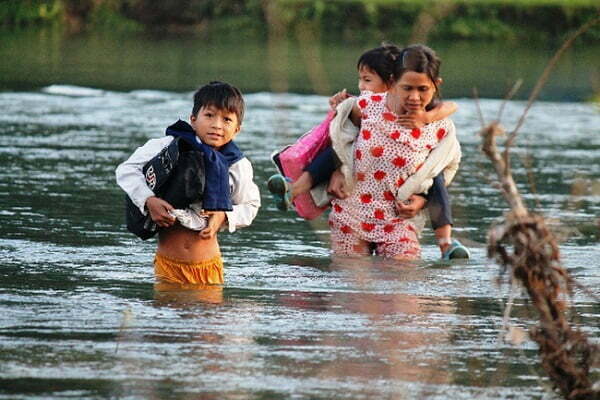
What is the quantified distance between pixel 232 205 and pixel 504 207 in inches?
140

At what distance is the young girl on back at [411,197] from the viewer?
7355mm

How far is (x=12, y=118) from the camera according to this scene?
13.5 m

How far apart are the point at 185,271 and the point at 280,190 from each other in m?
1.00

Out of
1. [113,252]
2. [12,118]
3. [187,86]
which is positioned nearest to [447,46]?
[187,86]

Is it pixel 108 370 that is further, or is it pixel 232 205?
pixel 232 205

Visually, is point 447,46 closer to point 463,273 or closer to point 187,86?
point 187,86

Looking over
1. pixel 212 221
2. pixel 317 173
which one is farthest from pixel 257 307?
pixel 317 173

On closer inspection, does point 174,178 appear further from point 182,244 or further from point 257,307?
point 257,307

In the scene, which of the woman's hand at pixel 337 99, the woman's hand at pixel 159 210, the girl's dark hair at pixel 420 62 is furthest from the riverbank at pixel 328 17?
the woman's hand at pixel 159 210

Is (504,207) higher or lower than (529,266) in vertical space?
lower

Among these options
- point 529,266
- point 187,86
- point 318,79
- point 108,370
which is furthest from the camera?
point 318,79

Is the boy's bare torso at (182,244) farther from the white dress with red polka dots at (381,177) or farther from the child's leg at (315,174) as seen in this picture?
the white dress with red polka dots at (381,177)

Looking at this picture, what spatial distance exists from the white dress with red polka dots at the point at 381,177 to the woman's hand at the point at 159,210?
1.52m

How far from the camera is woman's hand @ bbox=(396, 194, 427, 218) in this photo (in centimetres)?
739
